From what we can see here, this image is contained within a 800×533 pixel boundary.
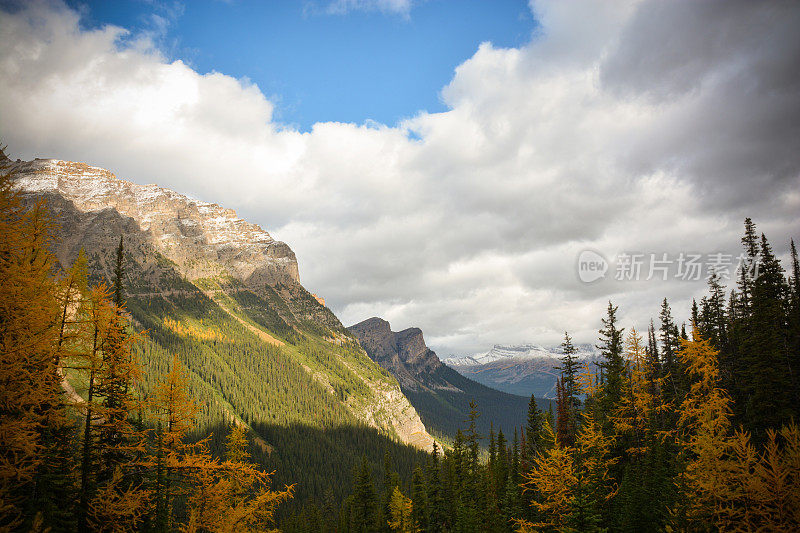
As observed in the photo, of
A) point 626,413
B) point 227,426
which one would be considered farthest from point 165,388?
point 227,426

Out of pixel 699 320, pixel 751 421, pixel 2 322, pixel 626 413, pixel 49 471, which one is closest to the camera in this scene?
pixel 2 322

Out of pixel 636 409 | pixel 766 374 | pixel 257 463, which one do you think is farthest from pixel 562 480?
pixel 257 463

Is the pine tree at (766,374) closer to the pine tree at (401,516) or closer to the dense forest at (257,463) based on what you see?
the dense forest at (257,463)

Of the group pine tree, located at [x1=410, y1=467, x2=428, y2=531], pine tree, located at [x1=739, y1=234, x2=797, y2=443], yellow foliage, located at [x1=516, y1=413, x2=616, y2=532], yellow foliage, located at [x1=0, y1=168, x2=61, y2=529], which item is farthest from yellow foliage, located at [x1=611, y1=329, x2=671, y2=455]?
yellow foliage, located at [x1=0, y1=168, x2=61, y2=529]

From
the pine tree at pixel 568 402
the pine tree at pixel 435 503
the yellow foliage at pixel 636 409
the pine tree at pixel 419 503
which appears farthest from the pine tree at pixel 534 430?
the pine tree at pixel 419 503

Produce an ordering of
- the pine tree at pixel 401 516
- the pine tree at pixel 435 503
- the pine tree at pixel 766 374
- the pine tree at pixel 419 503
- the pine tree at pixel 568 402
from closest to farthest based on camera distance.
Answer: the pine tree at pixel 766 374
the pine tree at pixel 568 402
the pine tree at pixel 401 516
the pine tree at pixel 435 503
the pine tree at pixel 419 503

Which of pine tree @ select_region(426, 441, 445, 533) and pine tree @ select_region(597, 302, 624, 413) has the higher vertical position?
pine tree @ select_region(597, 302, 624, 413)

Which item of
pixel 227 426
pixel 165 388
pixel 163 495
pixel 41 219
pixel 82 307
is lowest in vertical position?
pixel 227 426

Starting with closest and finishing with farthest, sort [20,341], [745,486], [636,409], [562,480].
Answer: [20,341], [745,486], [562,480], [636,409]

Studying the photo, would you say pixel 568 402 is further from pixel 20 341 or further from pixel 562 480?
pixel 20 341

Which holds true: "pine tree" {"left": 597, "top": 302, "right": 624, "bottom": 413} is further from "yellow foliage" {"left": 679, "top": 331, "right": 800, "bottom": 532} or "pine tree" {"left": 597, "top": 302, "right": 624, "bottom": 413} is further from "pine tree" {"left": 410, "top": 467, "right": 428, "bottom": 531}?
"pine tree" {"left": 410, "top": 467, "right": 428, "bottom": 531}

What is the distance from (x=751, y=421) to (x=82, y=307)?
5313cm

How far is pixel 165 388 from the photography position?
78.1ft

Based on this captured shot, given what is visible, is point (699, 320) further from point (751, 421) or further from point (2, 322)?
point (2, 322)
